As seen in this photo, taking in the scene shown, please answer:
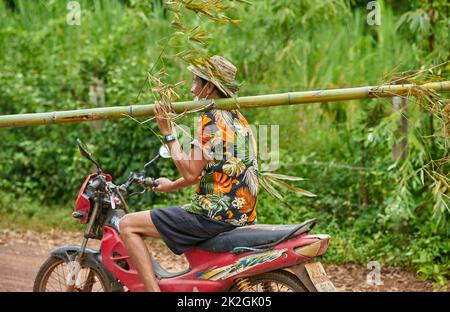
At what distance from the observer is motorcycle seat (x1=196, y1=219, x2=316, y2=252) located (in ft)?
15.3

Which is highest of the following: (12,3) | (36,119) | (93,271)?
(12,3)

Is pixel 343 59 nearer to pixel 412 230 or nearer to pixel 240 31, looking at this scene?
pixel 240 31

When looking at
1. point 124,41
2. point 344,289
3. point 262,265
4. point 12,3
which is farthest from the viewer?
point 12,3

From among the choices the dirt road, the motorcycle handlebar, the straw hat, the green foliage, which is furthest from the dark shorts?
the green foliage

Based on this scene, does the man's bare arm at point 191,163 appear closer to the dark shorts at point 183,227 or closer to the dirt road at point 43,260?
the dark shorts at point 183,227

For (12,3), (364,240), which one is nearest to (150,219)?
(364,240)

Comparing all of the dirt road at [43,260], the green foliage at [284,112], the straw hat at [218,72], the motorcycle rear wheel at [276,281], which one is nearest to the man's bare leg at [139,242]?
the motorcycle rear wheel at [276,281]

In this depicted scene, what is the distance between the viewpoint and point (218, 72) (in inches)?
190

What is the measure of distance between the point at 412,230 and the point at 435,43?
5.60 ft

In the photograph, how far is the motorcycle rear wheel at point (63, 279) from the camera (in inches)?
210

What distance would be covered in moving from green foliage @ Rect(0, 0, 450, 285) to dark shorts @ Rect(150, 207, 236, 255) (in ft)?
9.95

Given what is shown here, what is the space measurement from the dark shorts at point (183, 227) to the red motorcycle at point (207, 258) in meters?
0.05

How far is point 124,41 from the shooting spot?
34.5ft

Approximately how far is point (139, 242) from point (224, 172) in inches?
25.4
